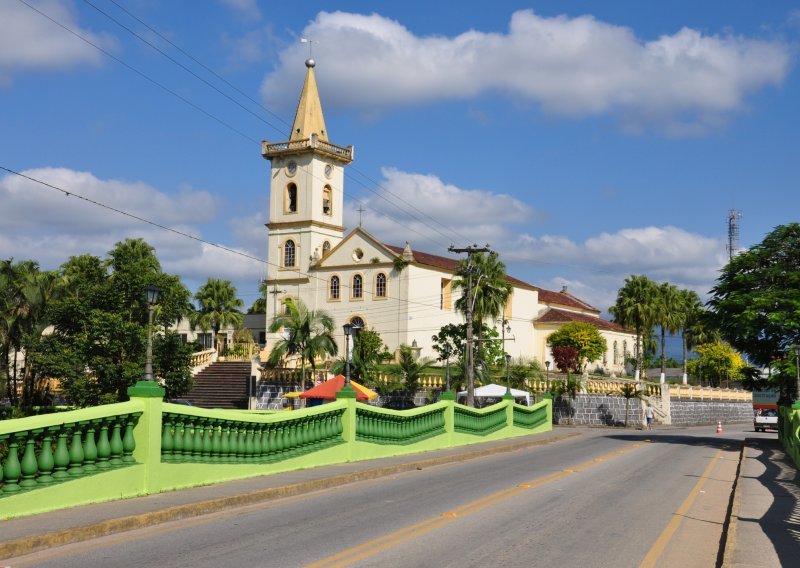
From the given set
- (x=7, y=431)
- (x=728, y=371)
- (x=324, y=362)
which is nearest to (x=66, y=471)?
(x=7, y=431)

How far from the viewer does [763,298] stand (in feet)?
101

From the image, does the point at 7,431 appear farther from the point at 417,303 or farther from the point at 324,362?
the point at 417,303

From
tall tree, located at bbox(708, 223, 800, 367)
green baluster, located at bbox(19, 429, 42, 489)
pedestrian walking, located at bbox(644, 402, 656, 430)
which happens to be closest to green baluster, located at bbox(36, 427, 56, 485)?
green baluster, located at bbox(19, 429, 42, 489)

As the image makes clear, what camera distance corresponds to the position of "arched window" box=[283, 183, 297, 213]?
77875 millimetres

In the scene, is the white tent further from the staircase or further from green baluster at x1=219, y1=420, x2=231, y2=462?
green baluster at x1=219, y1=420, x2=231, y2=462

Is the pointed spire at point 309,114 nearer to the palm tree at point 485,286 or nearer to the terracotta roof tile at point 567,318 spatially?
the palm tree at point 485,286

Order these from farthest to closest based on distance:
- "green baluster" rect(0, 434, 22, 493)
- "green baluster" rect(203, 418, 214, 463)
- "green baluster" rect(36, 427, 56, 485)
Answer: "green baluster" rect(203, 418, 214, 463)
"green baluster" rect(36, 427, 56, 485)
"green baluster" rect(0, 434, 22, 493)

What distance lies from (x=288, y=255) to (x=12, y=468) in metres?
68.4

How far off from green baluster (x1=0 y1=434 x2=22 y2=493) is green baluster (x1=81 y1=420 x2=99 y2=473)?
1.25 m

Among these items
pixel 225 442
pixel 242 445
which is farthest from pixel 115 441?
pixel 242 445

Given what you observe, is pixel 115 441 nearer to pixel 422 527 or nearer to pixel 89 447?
pixel 89 447

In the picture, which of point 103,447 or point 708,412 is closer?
point 103,447

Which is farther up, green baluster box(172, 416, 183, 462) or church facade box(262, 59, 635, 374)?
church facade box(262, 59, 635, 374)

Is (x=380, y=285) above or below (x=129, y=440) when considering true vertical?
above
